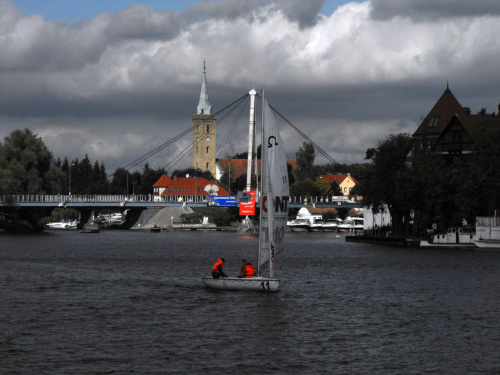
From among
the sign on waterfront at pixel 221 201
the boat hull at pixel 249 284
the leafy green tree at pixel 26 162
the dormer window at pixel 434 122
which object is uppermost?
the dormer window at pixel 434 122

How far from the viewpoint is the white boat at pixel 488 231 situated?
333 ft

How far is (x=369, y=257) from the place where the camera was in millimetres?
94812

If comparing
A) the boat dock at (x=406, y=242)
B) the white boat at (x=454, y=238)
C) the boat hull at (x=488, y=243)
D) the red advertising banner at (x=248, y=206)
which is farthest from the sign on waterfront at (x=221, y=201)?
the boat hull at (x=488, y=243)

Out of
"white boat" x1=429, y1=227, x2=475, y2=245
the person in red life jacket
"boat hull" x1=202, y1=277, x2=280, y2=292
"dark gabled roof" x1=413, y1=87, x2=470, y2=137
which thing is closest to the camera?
"boat hull" x1=202, y1=277, x2=280, y2=292

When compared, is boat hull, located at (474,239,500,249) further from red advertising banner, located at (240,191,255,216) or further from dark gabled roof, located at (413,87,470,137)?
red advertising banner, located at (240,191,255,216)

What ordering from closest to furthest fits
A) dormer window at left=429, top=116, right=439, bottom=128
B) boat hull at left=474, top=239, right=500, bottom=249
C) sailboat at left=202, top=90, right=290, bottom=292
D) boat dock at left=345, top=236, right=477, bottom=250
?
sailboat at left=202, top=90, right=290, bottom=292 < boat hull at left=474, top=239, right=500, bottom=249 < boat dock at left=345, top=236, right=477, bottom=250 < dormer window at left=429, top=116, right=439, bottom=128

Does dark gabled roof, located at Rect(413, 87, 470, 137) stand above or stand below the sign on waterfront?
Answer: above

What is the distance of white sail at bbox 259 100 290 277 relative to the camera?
44750mm

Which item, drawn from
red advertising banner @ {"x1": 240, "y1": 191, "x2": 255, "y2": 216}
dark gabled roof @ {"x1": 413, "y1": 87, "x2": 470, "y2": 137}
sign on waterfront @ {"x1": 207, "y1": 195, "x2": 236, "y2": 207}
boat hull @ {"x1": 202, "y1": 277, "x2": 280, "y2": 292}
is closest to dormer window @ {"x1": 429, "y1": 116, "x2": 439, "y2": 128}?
dark gabled roof @ {"x1": 413, "y1": 87, "x2": 470, "y2": 137}

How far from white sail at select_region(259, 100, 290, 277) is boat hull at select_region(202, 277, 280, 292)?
8.51 ft

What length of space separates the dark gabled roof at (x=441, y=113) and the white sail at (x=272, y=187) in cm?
10326

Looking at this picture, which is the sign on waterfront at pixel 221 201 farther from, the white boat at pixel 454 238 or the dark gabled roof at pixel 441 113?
the white boat at pixel 454 238

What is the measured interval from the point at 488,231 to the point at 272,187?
62833mm

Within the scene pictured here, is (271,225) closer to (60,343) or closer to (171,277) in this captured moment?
(60,343)
